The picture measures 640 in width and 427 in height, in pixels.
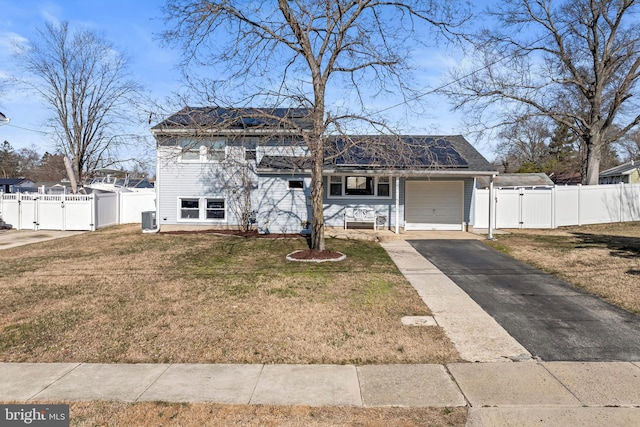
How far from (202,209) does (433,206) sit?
10.0 meters

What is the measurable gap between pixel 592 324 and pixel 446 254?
608cm

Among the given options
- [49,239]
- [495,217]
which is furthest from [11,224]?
[495,217]

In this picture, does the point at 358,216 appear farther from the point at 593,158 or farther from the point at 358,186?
the point at 593,158

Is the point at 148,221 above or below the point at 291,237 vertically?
above

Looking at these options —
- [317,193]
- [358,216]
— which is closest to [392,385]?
[317,193]

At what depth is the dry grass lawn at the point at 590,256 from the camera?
25.5ft

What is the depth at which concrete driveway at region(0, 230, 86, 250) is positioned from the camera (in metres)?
15.9

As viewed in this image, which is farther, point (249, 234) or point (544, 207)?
point (544, 207)

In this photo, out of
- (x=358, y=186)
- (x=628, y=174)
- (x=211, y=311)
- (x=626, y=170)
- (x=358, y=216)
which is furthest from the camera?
(x=626, y=170)

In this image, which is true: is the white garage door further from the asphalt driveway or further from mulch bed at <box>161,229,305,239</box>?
the asphalt driveway

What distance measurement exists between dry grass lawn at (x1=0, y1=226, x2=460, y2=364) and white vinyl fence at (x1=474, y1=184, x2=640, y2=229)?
8883 mm

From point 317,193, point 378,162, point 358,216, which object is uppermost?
point 378,162

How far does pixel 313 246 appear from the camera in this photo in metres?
11.5

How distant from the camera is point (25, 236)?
59.5ft
